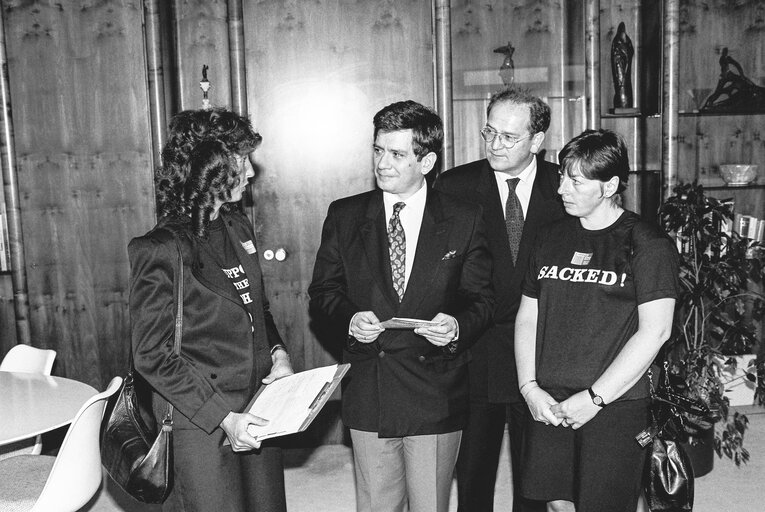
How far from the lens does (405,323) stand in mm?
2219

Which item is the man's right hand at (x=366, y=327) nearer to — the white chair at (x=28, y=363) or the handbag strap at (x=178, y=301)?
the handbag strap at (x=178, y=301)

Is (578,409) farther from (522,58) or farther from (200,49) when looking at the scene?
(200,49)

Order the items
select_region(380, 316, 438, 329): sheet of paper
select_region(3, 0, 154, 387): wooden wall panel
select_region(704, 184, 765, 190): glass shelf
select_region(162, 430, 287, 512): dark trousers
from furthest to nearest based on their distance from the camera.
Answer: select_region(704, 184, 765, 190): glass shelf → select_region(3, 0, 154, 387): wooden wall panel → select_region(380, 316, 438, 329): sheet of paper → select_region(162, 430, 287, 512): dark trousers

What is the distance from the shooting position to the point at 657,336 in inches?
85.0

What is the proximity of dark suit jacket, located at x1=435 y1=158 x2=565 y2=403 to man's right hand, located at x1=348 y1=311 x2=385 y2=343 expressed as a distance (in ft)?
1.82

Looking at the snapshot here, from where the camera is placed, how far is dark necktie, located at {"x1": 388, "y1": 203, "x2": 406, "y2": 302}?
2439mm

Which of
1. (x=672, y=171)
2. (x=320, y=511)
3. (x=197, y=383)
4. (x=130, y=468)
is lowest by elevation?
(x=320, y=511)

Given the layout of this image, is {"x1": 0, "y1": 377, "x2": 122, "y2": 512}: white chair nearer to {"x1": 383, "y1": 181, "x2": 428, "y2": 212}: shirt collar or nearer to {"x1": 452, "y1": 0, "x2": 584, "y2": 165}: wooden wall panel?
{"x1": 383, "y1": 181, "x2": 428, "y2": 212}: shirt collar

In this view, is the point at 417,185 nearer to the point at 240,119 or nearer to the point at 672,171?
the point at 240,119

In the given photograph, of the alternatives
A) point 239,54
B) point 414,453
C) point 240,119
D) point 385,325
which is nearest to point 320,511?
point 414,453

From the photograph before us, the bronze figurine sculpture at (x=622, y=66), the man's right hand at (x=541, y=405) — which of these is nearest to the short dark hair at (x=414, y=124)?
the man's right hand at (x=541, y=405)

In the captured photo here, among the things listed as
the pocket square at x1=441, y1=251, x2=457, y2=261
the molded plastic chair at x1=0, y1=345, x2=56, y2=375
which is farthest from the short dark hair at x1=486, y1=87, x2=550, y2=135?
the molded plastic chair at x1=0, y1=345, x2=56, y2=375

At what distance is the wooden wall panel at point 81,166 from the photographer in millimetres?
3908

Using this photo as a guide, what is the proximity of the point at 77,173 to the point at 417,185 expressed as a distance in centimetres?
233
